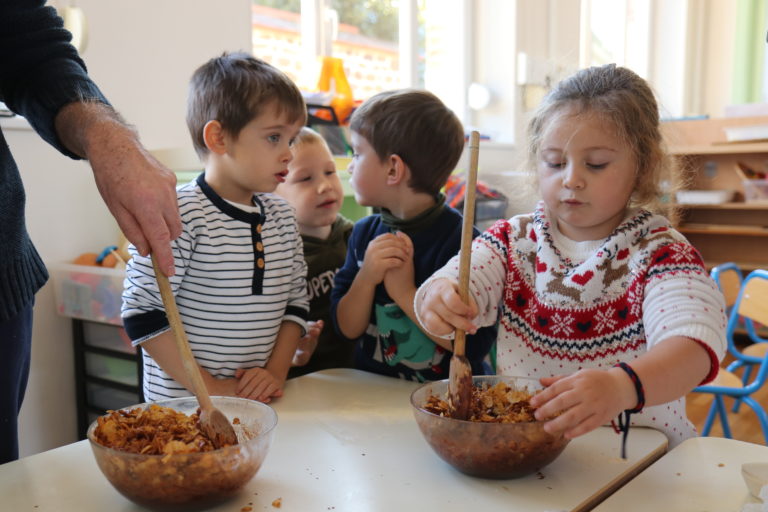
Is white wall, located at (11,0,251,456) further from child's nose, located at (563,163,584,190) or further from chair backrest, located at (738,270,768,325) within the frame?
chair backrest, located at (738,270,768,325)

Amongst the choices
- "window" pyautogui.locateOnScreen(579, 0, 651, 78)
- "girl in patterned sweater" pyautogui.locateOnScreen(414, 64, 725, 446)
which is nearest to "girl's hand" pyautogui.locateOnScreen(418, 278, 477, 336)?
"girl in patterned sweater" pyautogui.locateOnScreen(414, 64, 725, 446)

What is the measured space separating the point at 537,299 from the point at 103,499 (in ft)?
2.19

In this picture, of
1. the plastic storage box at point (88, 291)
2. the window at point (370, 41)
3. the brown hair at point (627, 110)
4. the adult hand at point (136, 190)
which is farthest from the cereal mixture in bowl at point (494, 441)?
the window at point (370, 41)

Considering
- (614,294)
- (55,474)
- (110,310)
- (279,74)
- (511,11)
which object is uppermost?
(511,11)

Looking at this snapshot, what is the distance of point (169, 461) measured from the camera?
0.62 metres

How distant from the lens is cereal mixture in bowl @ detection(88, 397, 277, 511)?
0.62 metres

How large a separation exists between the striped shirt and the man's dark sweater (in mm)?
194

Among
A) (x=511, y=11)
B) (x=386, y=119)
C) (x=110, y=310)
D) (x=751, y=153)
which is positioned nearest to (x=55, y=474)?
(x=386, y=119)

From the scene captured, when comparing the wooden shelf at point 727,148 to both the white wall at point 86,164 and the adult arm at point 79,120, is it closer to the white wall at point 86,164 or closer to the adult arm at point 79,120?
the white wall at point 86,164

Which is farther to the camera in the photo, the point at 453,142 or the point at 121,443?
the point at 453,142

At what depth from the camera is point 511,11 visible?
4121 mm

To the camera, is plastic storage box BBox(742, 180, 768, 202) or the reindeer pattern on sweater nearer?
the reindeer pattern on sweater

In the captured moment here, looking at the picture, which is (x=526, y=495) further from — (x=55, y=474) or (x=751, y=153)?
(x=751, y=153)

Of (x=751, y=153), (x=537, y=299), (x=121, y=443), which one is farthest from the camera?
(x=751, y=153)
